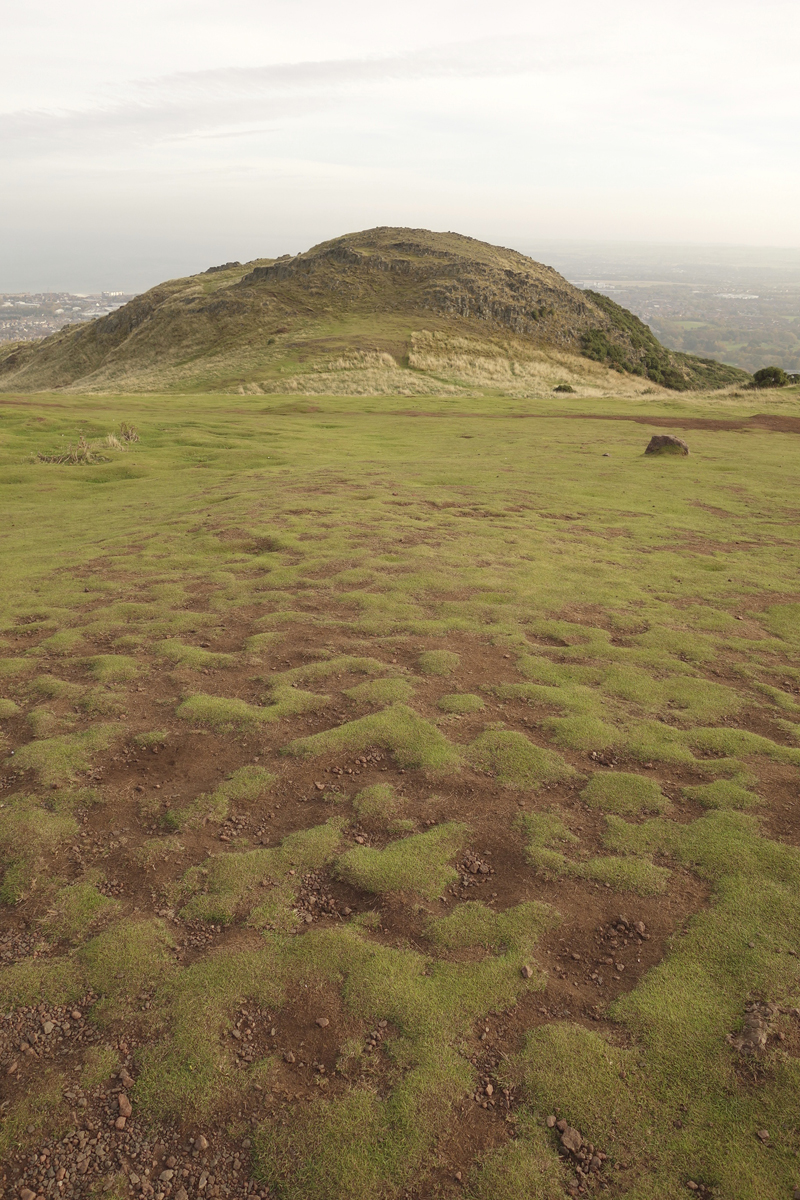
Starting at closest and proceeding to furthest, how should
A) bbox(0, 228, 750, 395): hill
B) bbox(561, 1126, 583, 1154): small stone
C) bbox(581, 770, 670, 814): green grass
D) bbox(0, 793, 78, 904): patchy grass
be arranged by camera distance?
bbox(561, 1126, 583, 1154): small stone → bbox(0, 793, 78, 904): patchy grass → bbox(581, 770, 670, 814): green grass → bbox(0, 228, 750, 395): hill

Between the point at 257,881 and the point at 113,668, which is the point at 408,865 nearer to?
the point at 257,881

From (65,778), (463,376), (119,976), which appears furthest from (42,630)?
(463,376)

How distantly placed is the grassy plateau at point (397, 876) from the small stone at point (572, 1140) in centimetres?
2

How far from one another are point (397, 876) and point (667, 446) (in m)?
29.5

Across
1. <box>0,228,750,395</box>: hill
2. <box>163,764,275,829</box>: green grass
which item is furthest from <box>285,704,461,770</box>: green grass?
<box>0,228,750,395</box>: hill

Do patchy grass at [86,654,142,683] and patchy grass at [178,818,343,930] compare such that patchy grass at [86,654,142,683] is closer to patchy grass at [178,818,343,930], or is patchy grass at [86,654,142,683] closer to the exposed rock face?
patchy grass at [178,818,343,930]

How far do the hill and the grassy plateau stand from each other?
165 feet

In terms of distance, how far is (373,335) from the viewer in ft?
238

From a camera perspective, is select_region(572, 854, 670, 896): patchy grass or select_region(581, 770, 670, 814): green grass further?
select_region(581, 770, 670, 814): green grass

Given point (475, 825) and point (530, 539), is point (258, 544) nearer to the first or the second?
point (530, 539)

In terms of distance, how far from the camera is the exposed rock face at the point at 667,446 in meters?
31.5

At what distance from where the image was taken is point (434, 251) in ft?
306

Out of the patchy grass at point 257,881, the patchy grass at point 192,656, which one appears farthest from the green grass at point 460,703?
the patchy grass at point 192,656

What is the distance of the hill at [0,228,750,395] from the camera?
216 feet
